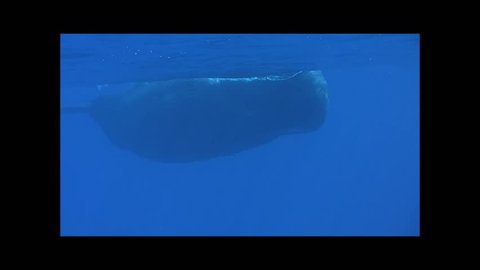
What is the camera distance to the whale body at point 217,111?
18.8 m

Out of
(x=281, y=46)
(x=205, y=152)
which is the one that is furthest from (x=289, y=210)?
(x=281, y=46)

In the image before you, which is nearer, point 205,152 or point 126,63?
point 126,63

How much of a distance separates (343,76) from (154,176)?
3703 centimetres

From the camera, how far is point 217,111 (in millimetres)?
19047

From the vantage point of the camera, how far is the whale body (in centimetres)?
1884

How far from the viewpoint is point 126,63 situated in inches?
719

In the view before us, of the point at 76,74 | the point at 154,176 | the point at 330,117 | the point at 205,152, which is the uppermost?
the point at 330,117

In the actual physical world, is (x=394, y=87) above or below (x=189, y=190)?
above

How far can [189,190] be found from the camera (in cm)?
5981
